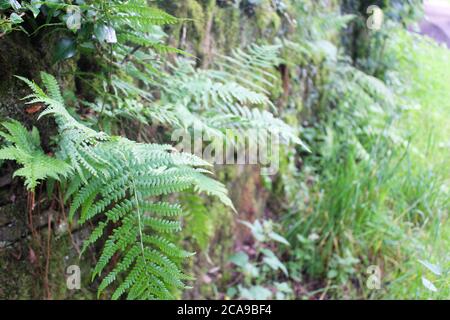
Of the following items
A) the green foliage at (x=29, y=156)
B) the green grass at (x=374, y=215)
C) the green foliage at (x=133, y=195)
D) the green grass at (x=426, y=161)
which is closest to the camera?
the green foliage at (x=29, y=156)

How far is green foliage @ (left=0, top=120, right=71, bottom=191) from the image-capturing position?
1135 millimetres

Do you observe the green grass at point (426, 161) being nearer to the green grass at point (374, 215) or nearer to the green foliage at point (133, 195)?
the green grass at point (374, 215)

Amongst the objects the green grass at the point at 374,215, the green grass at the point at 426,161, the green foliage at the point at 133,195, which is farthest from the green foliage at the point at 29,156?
the green grass at the point at 374,215

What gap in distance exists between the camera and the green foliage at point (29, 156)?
113cm

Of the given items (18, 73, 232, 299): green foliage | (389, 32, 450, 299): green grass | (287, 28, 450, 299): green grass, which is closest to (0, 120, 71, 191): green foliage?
(18, 73, 232, 299): green foliage

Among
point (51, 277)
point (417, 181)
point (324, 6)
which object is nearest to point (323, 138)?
point (417, 181)

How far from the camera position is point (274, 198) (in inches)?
119

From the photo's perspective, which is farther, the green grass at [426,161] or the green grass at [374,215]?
the green grass at [374,215]

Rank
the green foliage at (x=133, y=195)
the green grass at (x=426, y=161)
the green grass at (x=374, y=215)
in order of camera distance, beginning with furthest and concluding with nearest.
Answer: the green grass at (x=374, y=215)
the green grass at (x=426, y=161)
the green foliage at (x=133, y=195)

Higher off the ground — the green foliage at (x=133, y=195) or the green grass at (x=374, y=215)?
the green foliage at (x=133, y=195)

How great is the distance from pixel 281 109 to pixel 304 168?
50 cm

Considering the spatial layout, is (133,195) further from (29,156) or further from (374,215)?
(374,215)

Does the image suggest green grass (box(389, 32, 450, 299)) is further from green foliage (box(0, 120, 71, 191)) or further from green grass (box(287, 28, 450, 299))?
green foliage (box(0, 120, 71, 191))

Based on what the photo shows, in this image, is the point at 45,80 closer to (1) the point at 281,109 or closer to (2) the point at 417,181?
(1) the point at 281,109
